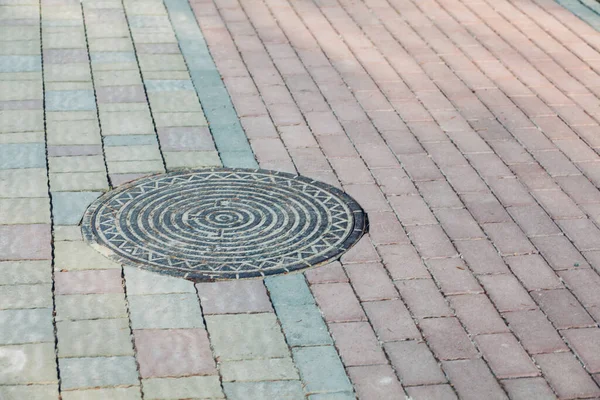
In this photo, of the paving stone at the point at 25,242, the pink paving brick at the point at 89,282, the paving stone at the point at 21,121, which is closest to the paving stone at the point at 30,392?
the pink paving brick at the point at 89,282

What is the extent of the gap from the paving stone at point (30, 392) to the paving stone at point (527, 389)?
6.50 ft

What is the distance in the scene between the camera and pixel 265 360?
14.9 ft

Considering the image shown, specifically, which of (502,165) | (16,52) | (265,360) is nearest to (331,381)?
(265,360)

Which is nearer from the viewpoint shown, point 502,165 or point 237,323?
point 237,323

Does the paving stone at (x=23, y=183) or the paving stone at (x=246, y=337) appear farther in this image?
the paving stone at (x=23, y=183)

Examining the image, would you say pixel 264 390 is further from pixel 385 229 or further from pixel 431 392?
pixel 385 229

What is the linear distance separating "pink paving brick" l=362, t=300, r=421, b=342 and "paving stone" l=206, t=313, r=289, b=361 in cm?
48

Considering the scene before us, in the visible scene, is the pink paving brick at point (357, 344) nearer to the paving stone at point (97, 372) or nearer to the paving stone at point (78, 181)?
the paving stone at point (97, 372)

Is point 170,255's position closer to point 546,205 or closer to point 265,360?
point 265,360

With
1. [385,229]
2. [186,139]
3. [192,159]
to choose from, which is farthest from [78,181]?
[385,229]

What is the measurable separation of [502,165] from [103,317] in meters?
3.10

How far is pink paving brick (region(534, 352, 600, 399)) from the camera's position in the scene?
14.4ft

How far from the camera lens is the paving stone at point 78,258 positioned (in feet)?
17.4

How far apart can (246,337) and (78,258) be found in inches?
47.7
